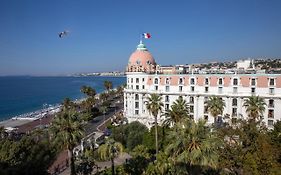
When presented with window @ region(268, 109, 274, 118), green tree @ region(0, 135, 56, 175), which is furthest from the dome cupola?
green tree @ region(0, 135, 56, 175)

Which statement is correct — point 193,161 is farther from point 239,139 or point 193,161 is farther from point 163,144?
point 163,144

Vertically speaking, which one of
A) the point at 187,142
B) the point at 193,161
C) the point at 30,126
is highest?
the point at 187,142

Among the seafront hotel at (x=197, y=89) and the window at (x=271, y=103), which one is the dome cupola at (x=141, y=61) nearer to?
the seafront hotel at (x=197, y=89)

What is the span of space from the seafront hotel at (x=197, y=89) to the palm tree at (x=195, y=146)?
110 ft

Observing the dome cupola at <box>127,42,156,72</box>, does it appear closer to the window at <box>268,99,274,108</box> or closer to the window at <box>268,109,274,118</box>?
the window at <box>268,99,274,108</box>

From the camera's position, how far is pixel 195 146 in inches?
997

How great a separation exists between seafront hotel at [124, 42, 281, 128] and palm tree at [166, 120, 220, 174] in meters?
33.6

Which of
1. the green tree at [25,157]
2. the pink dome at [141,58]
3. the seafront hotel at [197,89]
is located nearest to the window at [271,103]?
the seafront hotel at [197,89]

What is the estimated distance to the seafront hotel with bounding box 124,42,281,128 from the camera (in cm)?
6228

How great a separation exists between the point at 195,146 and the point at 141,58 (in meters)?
57.2

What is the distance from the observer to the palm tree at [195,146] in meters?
24.8

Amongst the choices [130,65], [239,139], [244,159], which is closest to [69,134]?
[244,159]

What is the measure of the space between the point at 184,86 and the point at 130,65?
18877mm

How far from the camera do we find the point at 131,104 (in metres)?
81.2
